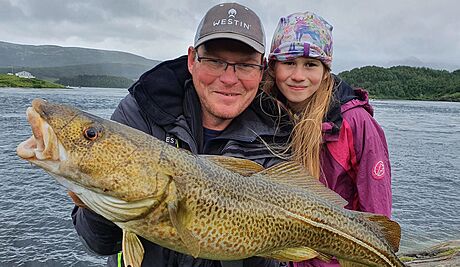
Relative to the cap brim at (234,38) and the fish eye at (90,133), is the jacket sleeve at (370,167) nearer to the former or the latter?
the cap brim at (234,38)

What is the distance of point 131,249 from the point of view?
2492mm

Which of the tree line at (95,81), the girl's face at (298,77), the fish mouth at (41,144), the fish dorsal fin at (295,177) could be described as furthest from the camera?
the tree line at (95,81)

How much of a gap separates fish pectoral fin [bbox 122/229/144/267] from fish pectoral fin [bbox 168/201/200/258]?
0.27 meters

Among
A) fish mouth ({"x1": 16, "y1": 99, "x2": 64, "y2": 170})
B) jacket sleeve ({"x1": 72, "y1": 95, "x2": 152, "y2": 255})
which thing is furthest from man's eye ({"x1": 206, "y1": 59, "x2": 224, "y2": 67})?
fish mouth ({"x1": 16, "y1": 99, "x2": 64, "y2": 170})

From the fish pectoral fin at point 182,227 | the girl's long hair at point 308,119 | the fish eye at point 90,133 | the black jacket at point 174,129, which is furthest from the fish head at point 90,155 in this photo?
the girl's long hair at point 308,119

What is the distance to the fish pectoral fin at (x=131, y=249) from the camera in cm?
248

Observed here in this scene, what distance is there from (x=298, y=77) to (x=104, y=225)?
6.93 ft

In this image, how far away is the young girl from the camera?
3.74 meters

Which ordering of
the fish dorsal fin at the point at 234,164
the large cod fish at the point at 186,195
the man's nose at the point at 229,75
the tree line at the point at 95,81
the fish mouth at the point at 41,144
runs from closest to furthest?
the fish mouth at the point at 41,144, the large cod fish at the point at 186,195, the fish dorsal fin at the point at 234,164, the man's nose at the point at 229,75, the tree line at the point at 95,81

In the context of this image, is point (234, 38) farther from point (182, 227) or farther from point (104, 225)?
point (104, 225)

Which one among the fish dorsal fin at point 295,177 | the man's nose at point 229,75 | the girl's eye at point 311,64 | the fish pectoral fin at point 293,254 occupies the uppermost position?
the girl's eye at point 311,64

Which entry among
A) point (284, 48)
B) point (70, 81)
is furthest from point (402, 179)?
point (70, 81)

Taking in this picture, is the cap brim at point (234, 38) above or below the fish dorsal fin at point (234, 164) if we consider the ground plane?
above

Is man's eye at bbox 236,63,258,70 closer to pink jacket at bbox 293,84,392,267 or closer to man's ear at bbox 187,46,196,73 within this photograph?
man's ear at bbox 187,46,196,73
